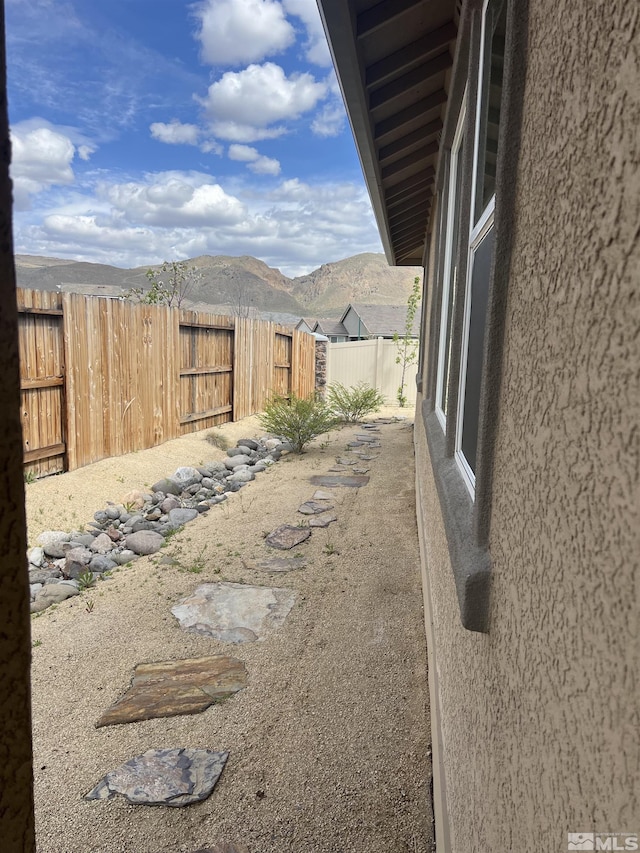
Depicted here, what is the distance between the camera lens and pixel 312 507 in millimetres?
5590

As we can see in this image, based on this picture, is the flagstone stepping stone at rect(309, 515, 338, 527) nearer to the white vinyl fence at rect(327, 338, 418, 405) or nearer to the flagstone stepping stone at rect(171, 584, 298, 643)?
the flagstone stepping stone at rect(171, 584, 298, 643)

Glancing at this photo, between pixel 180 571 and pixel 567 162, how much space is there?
395 centimetres

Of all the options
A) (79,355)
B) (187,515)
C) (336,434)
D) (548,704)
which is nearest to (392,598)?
(187,515)

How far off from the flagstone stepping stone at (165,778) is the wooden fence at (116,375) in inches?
115

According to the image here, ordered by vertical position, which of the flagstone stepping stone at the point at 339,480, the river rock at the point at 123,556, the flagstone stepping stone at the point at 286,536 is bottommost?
the river rock at the point at 123,556

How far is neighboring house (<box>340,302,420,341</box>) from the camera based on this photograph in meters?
36.5

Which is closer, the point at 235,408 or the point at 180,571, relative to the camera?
the point at 180,571

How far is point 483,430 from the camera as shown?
122cm

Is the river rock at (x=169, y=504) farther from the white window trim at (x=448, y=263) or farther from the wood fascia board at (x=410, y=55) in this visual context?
the wood fascia board at (x=410, y=55)

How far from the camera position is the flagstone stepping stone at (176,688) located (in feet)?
8.36

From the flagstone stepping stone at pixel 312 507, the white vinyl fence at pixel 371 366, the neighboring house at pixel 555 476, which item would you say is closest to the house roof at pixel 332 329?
the white vinyl fence at pixel 371 366

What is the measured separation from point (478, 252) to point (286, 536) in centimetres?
333

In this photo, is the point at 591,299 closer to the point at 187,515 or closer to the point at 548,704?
the point at 548,704

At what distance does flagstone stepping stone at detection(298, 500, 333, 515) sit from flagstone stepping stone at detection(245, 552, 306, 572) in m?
1.13
